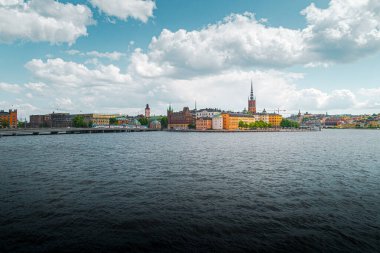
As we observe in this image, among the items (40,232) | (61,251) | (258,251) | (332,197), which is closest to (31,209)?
(40,232)

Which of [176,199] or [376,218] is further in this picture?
[176,199]

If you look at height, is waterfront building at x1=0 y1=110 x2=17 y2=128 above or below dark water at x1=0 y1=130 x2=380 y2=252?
above

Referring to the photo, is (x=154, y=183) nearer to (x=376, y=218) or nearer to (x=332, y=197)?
(x=332, y=197)

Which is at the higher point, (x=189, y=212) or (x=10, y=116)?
(x=10, y=116)

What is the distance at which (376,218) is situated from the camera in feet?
49.9

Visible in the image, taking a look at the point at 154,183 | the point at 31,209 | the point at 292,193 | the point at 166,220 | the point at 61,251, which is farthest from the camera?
the point at 154,183

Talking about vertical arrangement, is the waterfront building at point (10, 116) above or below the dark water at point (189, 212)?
above

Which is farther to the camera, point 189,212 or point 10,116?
point 10,116

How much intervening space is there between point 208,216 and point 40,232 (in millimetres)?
→ 8653

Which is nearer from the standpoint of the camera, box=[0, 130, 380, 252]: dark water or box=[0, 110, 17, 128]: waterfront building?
box=[0, 130, 380, 252]: dark water

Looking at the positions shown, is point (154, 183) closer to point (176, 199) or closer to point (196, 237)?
point (176, 199)

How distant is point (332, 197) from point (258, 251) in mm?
10922

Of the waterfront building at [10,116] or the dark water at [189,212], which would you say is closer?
the dark water at [189,212]

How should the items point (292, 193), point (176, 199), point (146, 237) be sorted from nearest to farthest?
point (146, 237), point (176, 199), point (292, 193)
